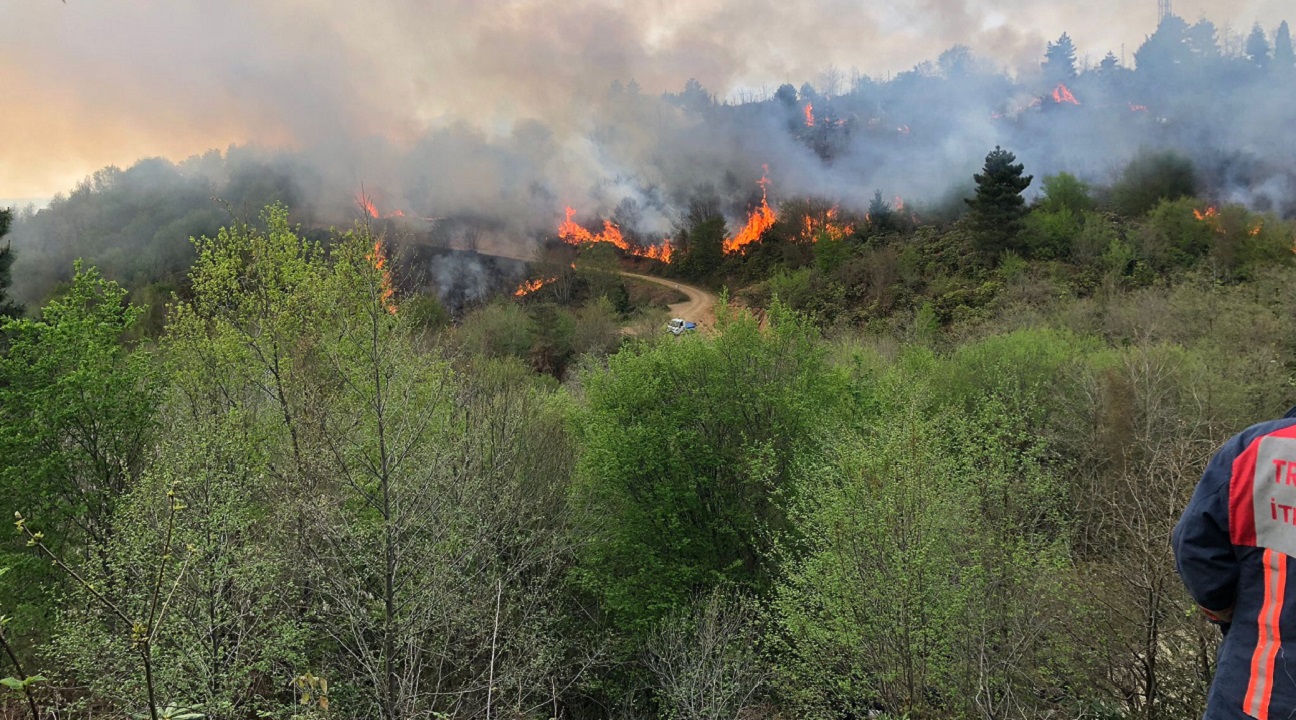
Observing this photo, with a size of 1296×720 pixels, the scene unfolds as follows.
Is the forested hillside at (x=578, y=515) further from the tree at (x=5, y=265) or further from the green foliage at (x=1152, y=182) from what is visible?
the green foliage at (x=1152, y=182)

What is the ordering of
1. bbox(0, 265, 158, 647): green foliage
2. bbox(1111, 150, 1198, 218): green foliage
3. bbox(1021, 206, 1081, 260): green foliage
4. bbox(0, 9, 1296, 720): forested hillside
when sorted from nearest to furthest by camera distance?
bbox(0, 9, 1296, 720): forested hillside → bbox(0, 265, 158, 647): green foliage → bbox(1021, 206, 1081, 260): green foliage → bbox(1111, 150, 1198, 218): green foliage

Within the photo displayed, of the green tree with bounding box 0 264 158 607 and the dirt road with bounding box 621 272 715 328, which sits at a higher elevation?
the dirt road with bounding box 621 272 715 328

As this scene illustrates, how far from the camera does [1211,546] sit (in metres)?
2.43

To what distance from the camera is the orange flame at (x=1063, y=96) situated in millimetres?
76625

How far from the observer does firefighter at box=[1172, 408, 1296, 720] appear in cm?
214

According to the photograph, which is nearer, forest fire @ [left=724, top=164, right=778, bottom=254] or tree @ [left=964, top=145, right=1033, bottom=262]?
tree @ [left=964, top=145, right=1033, bottom=262]

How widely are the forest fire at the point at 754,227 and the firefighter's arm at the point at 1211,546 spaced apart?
2695 inches

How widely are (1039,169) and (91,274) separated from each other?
78.5m

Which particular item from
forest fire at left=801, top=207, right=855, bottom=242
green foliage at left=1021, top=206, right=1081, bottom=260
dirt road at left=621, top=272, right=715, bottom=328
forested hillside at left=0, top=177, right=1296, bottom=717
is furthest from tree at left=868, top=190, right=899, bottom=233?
forested hillside at left=0, top=177, right=1296, bottom=717

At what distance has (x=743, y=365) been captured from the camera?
18.2m

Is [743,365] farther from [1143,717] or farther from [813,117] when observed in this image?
[813,117]

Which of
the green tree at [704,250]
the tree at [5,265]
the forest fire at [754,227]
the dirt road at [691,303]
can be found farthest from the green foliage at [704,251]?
the tree at [5,265]

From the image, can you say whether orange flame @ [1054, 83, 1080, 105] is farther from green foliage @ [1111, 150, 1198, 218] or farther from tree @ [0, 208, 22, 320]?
tree @ [0, 208, 22, 320]

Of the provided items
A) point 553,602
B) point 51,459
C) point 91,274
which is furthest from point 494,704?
point 91,274
